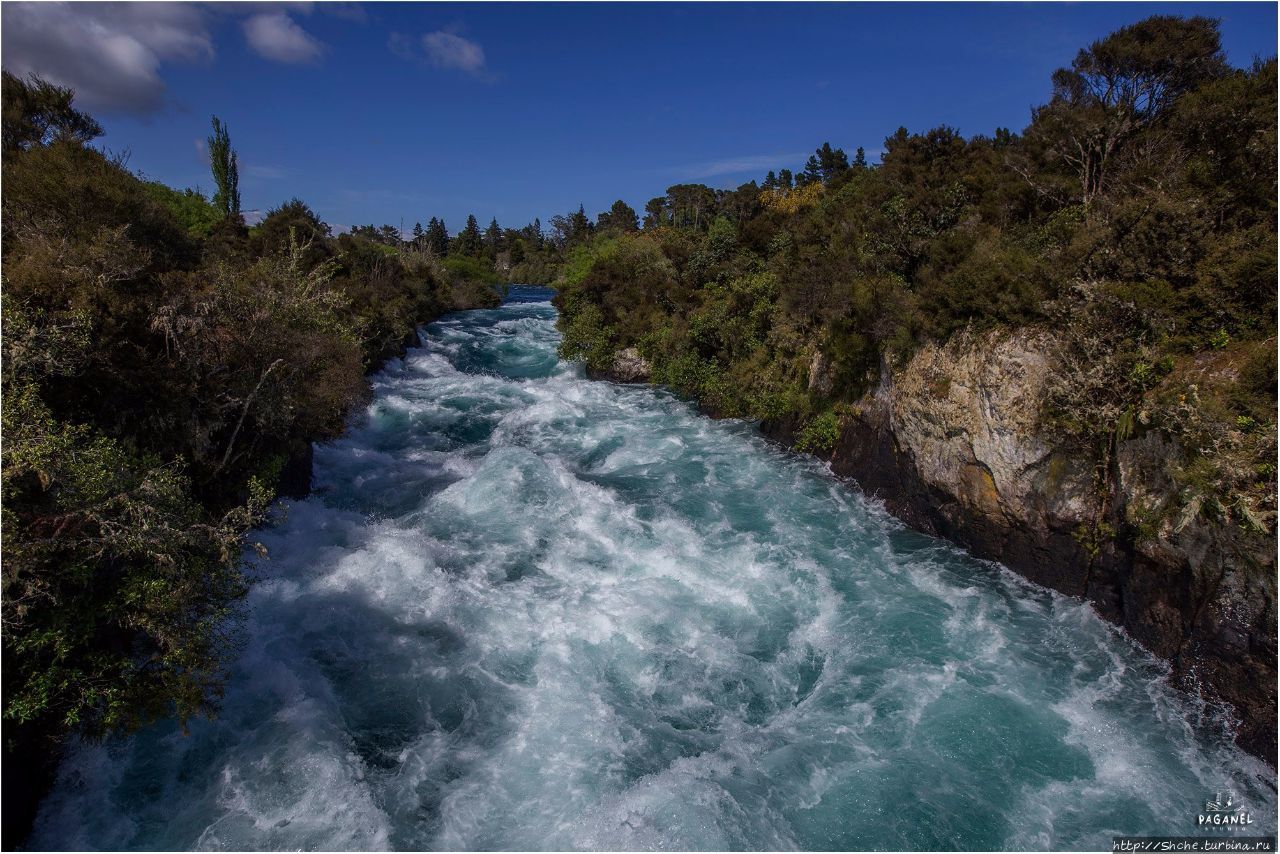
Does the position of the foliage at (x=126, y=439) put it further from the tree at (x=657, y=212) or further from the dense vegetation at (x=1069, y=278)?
the tree at (x=657, y=212)

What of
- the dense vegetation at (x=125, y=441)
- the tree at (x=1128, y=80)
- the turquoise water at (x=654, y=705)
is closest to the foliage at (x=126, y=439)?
the dense vegetation at (x=125, y=441)

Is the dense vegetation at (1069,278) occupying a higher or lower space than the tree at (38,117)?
lower

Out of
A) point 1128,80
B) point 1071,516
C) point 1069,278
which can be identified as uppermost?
point 1128,80

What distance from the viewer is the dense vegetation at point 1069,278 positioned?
336 inches

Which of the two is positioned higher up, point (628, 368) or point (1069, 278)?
point (1069, 278)

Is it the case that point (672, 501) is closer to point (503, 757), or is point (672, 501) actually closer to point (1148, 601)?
point (503, 757)

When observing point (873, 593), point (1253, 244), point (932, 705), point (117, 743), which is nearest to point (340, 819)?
point (117, 743)

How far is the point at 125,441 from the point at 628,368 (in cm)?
2109

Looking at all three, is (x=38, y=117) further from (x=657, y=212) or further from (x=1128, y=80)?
(x=657, y=212)

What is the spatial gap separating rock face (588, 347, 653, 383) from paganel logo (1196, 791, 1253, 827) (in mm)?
22534

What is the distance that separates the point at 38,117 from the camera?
69.5 feet

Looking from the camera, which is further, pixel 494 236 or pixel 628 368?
pixel 494 236

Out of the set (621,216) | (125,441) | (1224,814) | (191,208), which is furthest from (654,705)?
(621,216)

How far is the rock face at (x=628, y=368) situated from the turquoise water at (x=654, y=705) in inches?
528
